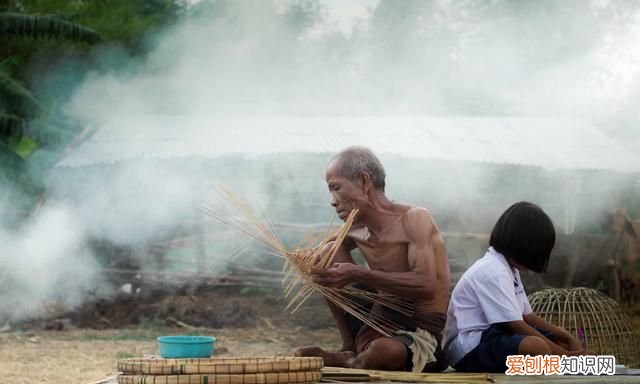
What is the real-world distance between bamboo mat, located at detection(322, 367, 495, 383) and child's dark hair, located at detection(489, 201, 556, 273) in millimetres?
529

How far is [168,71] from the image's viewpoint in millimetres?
14727

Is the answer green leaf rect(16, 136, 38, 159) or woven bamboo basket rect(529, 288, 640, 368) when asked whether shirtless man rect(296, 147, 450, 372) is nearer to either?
woven bamboo basket rect(529, 288, 640, 368)

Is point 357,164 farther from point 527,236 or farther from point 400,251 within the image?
point 527,236

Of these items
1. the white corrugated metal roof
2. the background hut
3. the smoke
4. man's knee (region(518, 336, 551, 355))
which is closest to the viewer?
man's knee (region(518, 336, 551, 355))

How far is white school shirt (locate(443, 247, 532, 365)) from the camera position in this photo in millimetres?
3793

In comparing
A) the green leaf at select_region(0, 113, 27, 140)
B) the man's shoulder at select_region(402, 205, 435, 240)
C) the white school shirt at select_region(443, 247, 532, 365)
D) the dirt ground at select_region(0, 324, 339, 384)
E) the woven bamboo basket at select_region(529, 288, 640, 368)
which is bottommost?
the dirt ground at select_region(0, 324, 339, 384)

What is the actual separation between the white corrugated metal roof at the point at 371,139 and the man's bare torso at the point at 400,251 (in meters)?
6.52

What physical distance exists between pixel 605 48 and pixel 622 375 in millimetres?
13300

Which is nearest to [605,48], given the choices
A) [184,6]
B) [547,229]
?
[184,6]

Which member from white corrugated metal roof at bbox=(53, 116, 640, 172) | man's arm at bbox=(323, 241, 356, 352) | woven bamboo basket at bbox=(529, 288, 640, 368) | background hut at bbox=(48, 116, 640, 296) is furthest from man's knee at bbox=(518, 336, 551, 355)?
background hut at bbox=(48, 116, 640, 296)

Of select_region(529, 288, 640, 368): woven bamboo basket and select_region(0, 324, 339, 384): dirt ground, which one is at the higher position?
select_region(529, 288, 640, 368): woven bamboo basket

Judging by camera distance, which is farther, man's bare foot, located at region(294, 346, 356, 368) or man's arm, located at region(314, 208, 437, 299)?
man's bare foot, located at region(294, 346, 356, 368)

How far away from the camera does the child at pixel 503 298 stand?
375 centimetres

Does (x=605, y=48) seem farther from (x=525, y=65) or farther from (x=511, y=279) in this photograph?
(x=511, y=279)
